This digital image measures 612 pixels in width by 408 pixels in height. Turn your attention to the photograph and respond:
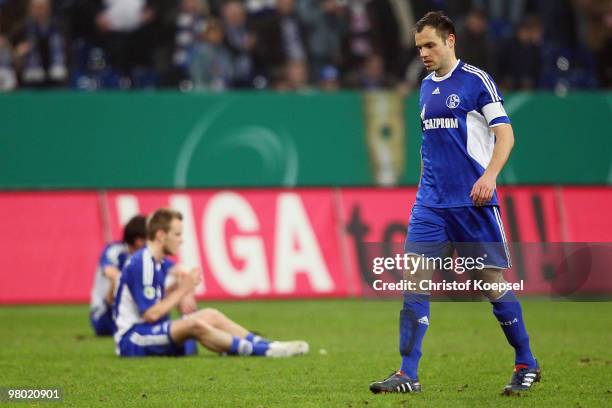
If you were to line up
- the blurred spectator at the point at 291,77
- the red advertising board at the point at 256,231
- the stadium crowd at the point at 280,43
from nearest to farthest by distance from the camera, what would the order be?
the red advertising board at the point at 256,231, the stadium crowd at the point at 280,43, the blurred spectator at the point at 291,77

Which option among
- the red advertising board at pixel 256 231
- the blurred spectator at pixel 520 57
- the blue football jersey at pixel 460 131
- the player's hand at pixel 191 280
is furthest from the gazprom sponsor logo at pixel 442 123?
the blurred spectator at pixel 520 57

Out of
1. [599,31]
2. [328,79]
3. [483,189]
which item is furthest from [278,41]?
[483,189]

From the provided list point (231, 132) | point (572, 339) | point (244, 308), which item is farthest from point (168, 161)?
point (572, 339)

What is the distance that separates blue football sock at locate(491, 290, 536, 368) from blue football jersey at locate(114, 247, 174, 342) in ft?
11.8

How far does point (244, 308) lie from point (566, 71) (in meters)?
7.99

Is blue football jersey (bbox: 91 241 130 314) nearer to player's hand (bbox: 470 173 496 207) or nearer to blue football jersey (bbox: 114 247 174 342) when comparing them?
blue football jersey (bbox: 114 247 174 342)

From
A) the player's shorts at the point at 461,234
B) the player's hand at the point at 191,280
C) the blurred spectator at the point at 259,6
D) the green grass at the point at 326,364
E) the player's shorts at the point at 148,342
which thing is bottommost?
the green grass at the point at 326,364

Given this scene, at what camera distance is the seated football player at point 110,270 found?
479 inches

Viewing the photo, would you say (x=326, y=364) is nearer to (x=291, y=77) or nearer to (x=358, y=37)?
(x=291, y=77)

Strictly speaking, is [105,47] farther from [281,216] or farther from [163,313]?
[163,313]

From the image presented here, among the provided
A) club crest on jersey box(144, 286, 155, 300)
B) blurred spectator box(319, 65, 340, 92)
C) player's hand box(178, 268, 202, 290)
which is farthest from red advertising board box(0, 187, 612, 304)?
player's hand box(178, 268, 202, 290)

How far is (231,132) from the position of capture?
19.2 meters

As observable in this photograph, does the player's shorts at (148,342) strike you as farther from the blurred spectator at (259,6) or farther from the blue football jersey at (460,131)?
the blurred spectator at (259,6)

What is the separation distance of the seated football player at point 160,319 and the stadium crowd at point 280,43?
8.73 m
